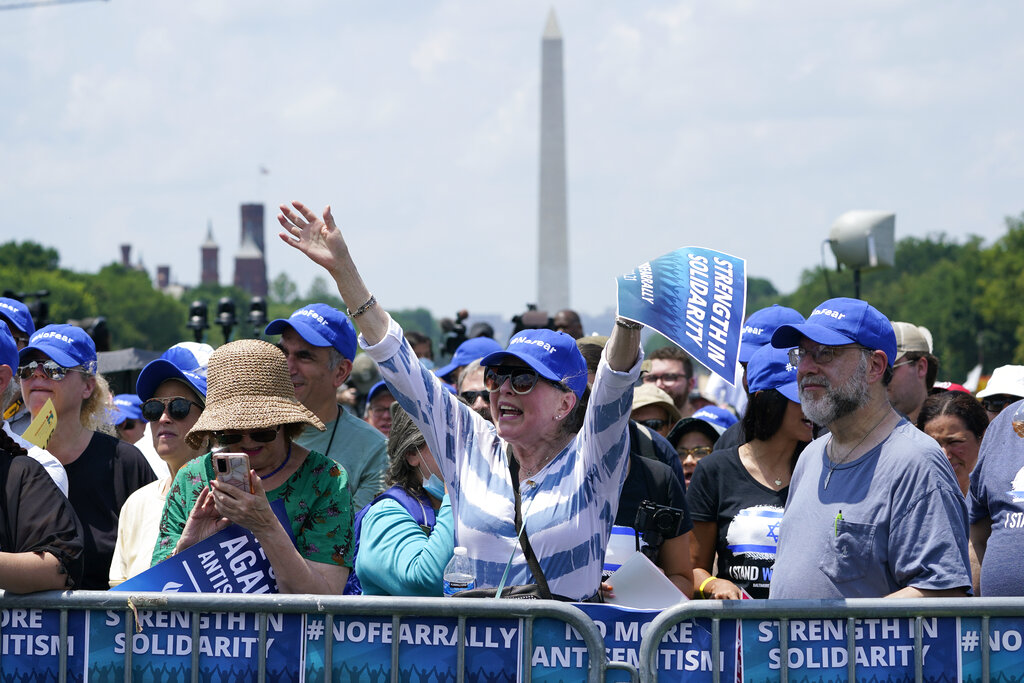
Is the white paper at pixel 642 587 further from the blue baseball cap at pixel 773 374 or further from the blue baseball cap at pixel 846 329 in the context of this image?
the blue baseball cap at pixel 773 374

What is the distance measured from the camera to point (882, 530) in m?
3.78

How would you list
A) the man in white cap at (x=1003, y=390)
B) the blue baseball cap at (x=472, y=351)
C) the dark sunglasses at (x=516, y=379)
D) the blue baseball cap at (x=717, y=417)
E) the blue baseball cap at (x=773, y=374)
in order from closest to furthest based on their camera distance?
the dark sunglasses at (x=516, y=379)
the blue baseball cap at (x=773, y=374)
the man in white cap at (x=1003, y=390)
the blue baseball cap at (x=717, y=417)
the blue baseball cap at (x=472, y=351)

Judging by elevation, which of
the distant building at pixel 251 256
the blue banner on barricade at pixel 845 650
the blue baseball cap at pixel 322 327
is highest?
the distant building at pixel 251 256

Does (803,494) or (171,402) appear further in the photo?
(171,402)

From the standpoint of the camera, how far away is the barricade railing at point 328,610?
3.53 m

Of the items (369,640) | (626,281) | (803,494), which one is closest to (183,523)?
(369,640)

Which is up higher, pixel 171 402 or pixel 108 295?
pixel 108 295

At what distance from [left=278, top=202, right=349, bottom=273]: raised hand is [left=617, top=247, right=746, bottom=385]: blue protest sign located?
907mm

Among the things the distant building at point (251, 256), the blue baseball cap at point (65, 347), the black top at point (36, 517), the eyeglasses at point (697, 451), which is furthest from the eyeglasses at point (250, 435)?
the distant building at point (251, 256)

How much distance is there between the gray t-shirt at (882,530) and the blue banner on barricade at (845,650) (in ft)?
0.53

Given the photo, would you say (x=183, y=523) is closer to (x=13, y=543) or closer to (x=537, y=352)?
(x=13, y=543)

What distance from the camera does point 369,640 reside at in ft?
11.8

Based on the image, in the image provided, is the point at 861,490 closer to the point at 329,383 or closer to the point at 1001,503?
the point at 1001,503

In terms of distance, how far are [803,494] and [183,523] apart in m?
1.89
